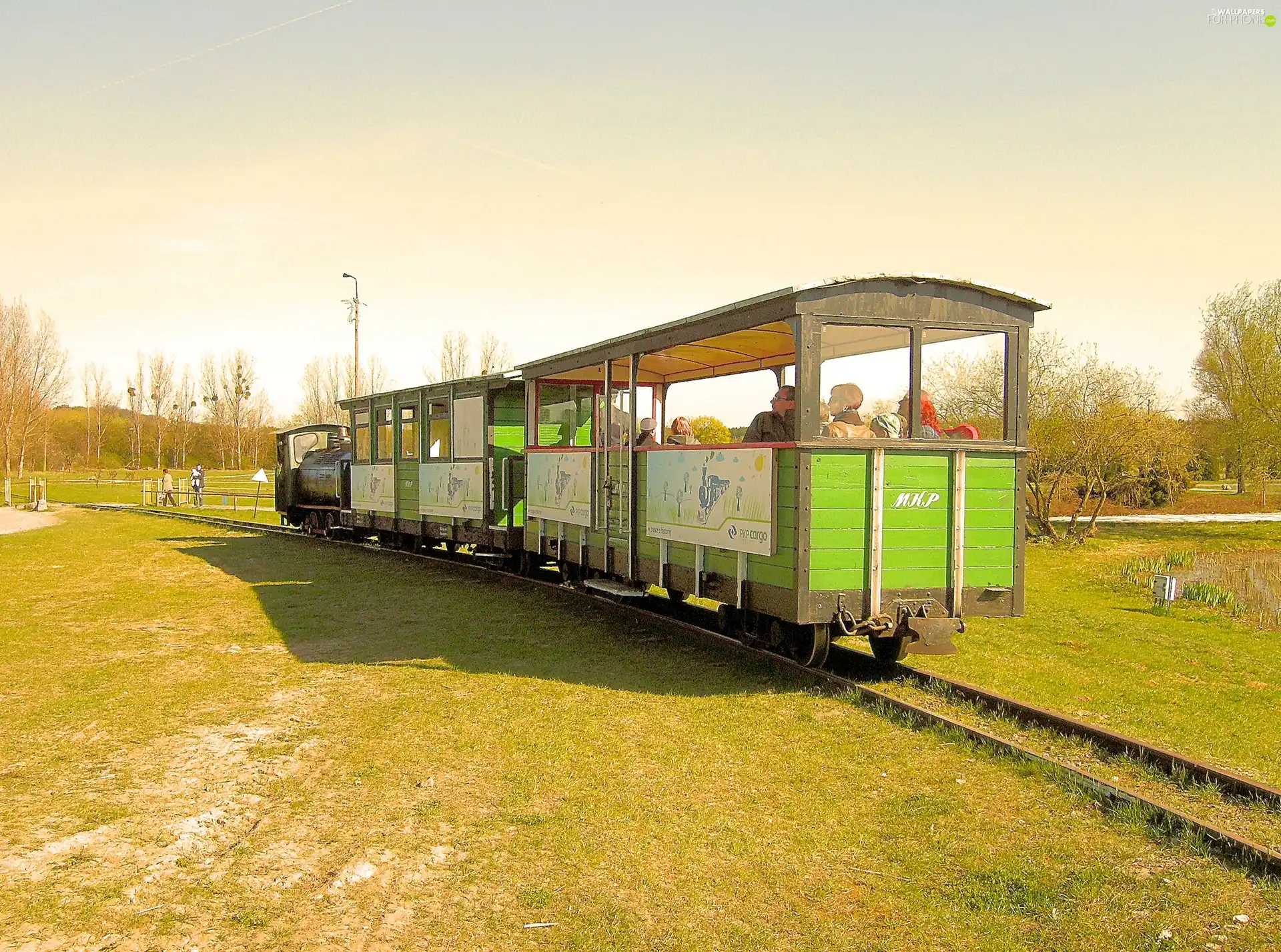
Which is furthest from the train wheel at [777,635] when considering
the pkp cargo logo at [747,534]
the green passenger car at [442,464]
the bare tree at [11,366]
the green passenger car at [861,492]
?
the bare tree at [11,366]

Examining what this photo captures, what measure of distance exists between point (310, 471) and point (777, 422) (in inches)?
708

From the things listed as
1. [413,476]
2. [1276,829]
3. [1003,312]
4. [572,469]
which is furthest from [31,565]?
[1276,829]

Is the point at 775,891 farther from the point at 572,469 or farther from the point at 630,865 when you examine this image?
the point at 572,469

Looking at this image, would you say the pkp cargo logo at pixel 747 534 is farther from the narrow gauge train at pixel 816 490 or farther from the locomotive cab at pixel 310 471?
the locomotive cab at pixel 310 471

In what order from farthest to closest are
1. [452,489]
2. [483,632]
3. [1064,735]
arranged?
1. [452,489]
2. [483,632]
3. [1064,735]

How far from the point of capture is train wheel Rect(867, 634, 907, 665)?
816 cm

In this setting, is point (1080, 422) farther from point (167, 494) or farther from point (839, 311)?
point (167, 494)

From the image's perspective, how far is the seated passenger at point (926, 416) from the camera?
24.2 feet

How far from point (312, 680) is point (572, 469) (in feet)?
14.3

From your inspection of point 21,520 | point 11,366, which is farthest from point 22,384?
point 21,520

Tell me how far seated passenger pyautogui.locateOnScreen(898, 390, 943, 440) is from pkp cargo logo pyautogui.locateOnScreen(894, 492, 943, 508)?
1.49 ft

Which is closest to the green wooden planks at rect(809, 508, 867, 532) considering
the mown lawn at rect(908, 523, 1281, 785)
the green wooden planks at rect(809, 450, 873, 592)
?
the green wooden planks at rect(809, 450, 873, 592)

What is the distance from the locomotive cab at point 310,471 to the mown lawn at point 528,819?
43.4 ft

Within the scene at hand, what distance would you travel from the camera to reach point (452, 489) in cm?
1564
